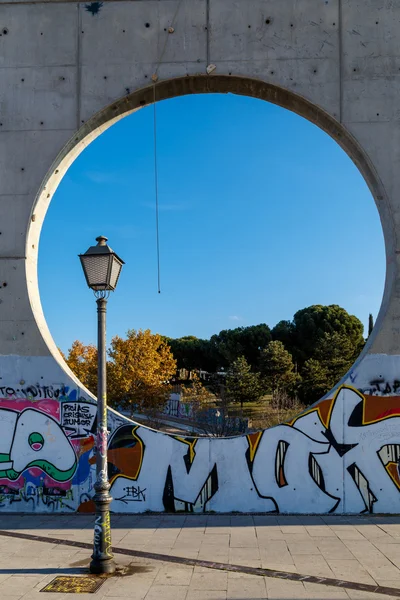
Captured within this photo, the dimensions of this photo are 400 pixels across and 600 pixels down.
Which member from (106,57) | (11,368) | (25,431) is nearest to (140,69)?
(106,57)

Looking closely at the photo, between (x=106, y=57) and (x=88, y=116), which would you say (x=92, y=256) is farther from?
(x=106, y=57)

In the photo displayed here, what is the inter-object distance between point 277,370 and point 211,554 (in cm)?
3238

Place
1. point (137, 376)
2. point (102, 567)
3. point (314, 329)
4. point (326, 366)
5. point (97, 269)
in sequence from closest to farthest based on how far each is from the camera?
point (102, 567)
point (97, 269)
point (137, 376)
point (326, 366)
point (314, 329)

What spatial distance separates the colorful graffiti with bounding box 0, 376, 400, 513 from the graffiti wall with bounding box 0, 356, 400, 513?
15mm

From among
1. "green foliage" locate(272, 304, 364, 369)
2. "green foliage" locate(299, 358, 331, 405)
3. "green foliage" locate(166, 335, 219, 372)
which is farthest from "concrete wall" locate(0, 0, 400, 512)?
"green foliage" locate(166, 335, 219, 372)

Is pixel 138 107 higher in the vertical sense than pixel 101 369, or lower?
higher

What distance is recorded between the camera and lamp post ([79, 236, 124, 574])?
5.72 metres

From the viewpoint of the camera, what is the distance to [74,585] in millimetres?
5289

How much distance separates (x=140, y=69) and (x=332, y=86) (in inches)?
121

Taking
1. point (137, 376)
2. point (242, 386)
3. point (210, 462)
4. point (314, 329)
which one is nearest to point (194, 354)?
point (314, 329)

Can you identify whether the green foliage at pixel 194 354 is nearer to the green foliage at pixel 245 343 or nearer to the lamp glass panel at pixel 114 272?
the green foliage at pixel 245 343

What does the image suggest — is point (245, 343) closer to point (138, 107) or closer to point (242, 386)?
point (242, 386)

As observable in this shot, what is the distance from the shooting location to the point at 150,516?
8.37 m

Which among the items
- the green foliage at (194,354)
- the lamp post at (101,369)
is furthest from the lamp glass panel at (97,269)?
the green foliage at (194,354)
